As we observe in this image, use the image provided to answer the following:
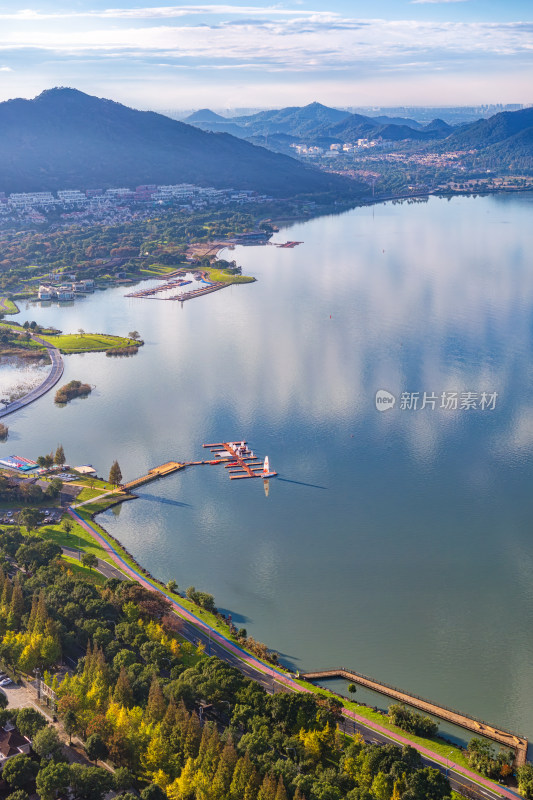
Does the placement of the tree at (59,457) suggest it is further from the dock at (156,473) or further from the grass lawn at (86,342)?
the grass lawn at (86,342)

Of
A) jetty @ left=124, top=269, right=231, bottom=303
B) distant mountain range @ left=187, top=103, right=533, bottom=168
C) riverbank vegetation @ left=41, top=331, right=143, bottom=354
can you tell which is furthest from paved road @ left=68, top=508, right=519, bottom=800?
distant mountain range @ left=187, top=103, right=533, bottom=168

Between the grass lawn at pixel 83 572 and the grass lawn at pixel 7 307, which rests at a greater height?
the grass lawn at pixel 7 307

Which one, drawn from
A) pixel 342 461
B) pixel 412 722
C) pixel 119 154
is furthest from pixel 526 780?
pixel 119 154

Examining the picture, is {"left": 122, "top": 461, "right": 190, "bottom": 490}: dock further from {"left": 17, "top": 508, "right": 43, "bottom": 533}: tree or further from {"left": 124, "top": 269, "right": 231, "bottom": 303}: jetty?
{"left": 124, "top": 269, "right": 231, "bottom": 303}: jetty

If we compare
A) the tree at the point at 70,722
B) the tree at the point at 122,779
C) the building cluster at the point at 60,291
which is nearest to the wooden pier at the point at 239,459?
the tree at the point at 70,722

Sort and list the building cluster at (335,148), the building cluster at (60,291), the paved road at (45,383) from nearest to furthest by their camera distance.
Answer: the paved road at (45,383), the building cluster at (60,291), the building cluster at (335,148)

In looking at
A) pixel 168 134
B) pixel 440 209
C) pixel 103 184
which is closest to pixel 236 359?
pixel 440 209

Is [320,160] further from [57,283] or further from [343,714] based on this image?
[343,714]
